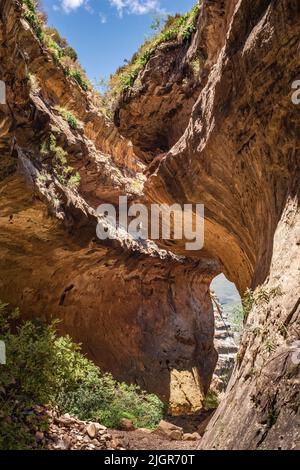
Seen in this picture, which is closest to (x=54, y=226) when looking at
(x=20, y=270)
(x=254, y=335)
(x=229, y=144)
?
(x=20, y=270)

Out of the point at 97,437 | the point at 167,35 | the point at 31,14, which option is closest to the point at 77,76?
the point at 31,14

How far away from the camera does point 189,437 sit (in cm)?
866

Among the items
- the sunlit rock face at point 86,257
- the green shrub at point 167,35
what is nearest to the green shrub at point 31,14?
the sunlit rock face at point 86,257

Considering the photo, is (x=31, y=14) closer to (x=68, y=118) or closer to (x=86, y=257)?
(x=68, y=118)

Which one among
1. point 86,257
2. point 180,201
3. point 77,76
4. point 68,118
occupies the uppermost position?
point 77,76

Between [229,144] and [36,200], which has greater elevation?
[229,144]

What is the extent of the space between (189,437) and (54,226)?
674 centimetres

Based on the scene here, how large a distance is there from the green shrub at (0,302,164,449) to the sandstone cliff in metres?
2.92

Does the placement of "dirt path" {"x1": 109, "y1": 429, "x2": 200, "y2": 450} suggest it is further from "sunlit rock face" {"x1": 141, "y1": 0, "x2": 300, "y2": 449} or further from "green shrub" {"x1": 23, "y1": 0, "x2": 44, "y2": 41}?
"green shrub" {"x1": 23, "y1": 0, "x2": 44, "y2": 41}

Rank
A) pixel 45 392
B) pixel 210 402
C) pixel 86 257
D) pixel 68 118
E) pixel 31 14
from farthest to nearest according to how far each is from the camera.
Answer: pixel 210 402 → pixel 68 118 → pixel 86 257 → pixel 31 14 → pixel 45 392

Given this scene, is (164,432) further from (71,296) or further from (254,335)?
(71,296)

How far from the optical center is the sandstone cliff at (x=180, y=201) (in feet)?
17.2

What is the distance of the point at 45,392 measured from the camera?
700 centimetres

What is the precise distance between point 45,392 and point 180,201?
6539 mm
